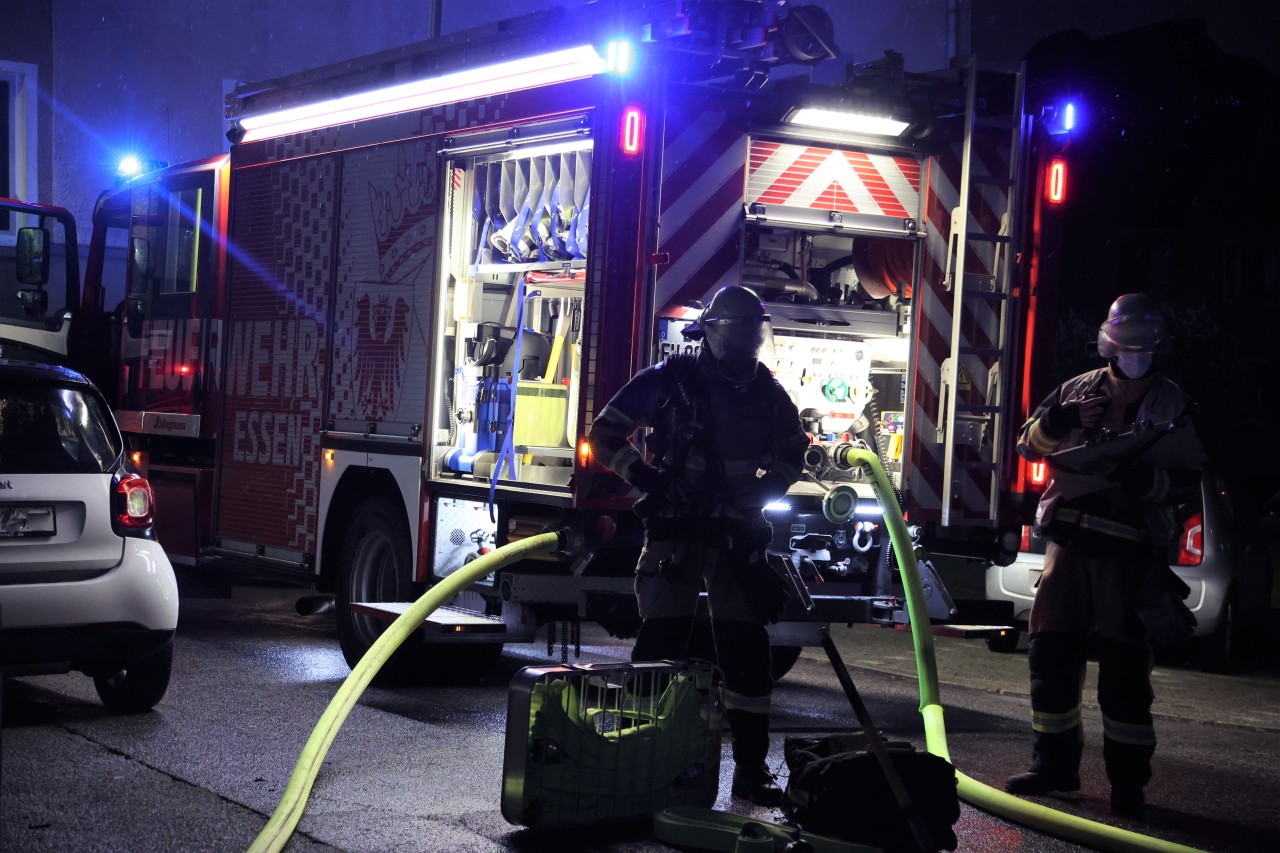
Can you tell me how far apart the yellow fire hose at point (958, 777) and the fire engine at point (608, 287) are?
0.81ft

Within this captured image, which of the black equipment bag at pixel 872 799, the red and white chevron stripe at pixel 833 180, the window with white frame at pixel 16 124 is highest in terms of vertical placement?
the window with white frame at pixel 16 124

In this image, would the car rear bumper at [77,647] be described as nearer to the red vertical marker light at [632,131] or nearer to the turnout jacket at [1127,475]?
the red vertical marker light at [632,131]

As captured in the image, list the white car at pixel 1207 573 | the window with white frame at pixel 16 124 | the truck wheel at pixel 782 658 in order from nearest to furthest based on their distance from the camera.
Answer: the truck wheel at pixel 782 658
the white car at pixel 1207 573
the window with white frame at pixel 16 124

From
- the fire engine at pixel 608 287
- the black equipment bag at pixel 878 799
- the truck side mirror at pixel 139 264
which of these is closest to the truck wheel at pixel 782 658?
the fire engine at pixel 608 287

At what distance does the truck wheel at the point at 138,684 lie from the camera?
7.17 meters

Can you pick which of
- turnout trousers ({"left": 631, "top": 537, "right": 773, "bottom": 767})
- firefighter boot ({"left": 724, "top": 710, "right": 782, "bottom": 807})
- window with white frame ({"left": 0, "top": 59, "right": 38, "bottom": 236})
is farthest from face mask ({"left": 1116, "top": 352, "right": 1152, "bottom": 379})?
window with white frame ({"left": 0, "top": 59, "right": 38, "bottom": 236})

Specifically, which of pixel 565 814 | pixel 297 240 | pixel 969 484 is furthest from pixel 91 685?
pixel 969 484

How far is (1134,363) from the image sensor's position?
6422 mm

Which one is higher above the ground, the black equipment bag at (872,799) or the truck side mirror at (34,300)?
the truck side mirror at (34,300)

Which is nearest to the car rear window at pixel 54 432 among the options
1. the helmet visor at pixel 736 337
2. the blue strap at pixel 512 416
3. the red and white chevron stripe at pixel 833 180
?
the blue strap at pixel 512 416

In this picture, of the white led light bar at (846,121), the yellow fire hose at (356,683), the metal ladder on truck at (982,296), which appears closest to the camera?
the yellow fire hose at (356,683)

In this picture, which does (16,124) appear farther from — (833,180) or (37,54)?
(833,180)

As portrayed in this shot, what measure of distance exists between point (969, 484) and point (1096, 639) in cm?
200

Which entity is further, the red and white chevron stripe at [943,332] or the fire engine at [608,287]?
the red and white chevron stripe at [943,332]
